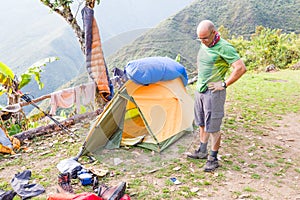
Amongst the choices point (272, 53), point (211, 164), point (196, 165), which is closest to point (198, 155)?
point (196, 165)

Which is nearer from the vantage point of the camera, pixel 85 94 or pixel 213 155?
pixel 213 155

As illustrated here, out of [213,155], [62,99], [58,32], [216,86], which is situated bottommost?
[213,155]

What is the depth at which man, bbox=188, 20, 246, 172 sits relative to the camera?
2.89 meters

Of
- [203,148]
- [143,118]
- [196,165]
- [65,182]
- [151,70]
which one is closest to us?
[65,182]

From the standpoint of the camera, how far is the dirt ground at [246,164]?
2.95m

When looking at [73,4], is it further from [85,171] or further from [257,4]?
[257,4]

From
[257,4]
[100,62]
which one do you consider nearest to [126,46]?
[100,62]

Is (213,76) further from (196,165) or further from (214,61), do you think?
(196,165)

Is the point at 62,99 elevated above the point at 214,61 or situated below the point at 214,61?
below

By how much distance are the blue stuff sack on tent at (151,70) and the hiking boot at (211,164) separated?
1.30 meters

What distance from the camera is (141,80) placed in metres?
3.81

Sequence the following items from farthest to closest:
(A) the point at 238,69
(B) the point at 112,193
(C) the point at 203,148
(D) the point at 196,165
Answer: (C) the point at 203,148 → (D) the point at 196,165 → (A) the point at 238,69 → (B) the point at 112,193

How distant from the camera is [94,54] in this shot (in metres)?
5.19

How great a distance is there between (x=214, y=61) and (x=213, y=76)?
0.17 m
